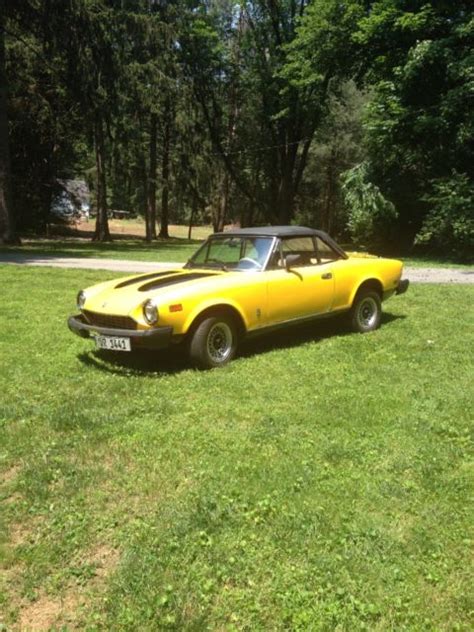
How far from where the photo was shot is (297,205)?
45188mm

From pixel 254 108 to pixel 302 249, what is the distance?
1364 inches

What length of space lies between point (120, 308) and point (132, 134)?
25.7 meters

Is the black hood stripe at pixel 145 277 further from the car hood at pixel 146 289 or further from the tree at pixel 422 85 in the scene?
the tree at pixel 422 85

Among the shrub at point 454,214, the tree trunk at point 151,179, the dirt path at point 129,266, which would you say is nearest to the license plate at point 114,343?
the dirt path at point 129,266

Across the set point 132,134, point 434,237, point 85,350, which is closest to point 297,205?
point 132,134

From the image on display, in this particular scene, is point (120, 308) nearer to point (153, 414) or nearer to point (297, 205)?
point (153, 414)

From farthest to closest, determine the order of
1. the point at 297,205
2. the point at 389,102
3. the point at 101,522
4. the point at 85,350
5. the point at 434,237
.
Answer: the point at 297,205
the point at 434,237
the point at 389,102
the point at 85,350
the point at 101,522

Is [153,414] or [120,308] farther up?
[120,308]

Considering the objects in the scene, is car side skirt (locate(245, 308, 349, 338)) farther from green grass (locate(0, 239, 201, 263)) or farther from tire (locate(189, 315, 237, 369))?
green grass (locate(0, 239, 201, 263))

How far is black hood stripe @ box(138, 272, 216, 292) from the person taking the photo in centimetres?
605

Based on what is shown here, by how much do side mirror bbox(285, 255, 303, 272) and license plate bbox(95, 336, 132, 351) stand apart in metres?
2.13

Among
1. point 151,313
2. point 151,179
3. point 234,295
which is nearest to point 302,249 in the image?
point 234,295

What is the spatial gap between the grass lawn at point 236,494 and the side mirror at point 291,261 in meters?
1.16

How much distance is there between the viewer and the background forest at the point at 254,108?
21.6m
